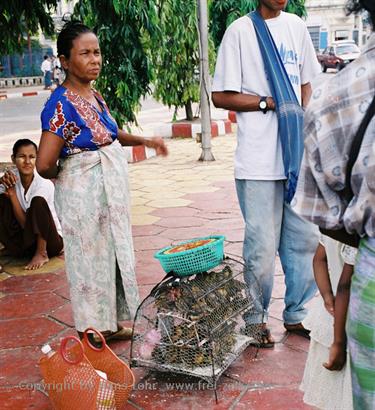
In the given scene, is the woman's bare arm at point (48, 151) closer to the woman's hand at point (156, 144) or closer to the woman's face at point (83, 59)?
the woman's face at point (83, 59)

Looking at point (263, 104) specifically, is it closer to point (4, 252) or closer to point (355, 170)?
point (355, 170)

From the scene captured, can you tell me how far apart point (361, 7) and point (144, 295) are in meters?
2.80

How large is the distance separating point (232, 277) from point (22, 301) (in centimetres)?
167

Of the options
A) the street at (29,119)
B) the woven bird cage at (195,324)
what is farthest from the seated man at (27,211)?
the street at (29,119)

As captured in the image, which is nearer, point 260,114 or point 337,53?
point 260,114

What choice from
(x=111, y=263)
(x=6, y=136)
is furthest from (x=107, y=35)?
(x=6, y=136)

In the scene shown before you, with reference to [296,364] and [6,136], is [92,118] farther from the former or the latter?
[6,136]

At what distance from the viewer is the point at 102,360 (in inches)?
102

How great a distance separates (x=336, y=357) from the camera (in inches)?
66.2

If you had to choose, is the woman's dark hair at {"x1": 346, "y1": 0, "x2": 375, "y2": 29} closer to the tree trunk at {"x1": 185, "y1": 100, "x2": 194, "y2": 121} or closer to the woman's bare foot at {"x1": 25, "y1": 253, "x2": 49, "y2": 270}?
the woman's bare foot at {"x1": 25, "y1": 253, "x2": 49, "y2": 270}

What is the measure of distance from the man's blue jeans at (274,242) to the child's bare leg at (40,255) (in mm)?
2159

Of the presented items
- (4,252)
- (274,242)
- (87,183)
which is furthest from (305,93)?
(4,252)

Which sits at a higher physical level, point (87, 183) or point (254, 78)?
point (254, 78)

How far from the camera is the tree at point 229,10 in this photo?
9945 mm
